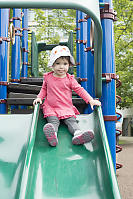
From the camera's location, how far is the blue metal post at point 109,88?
2.66 metres

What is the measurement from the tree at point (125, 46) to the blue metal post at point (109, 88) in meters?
8.18

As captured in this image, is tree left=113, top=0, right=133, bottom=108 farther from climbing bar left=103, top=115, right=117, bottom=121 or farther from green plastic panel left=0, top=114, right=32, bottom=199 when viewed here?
green plastic panel left=0, top=114, right=32, bottom=199

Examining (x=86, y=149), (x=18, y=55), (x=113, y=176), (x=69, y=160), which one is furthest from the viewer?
(x=18, y=55)

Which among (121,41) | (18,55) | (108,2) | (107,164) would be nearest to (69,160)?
(107,164)

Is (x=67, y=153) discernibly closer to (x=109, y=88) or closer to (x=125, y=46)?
(x=109, y=88)

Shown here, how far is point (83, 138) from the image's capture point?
218 cm

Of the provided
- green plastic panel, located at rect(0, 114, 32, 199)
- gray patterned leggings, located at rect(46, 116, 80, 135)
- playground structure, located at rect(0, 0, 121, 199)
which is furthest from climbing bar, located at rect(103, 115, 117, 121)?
green plastic panel, located at rect(0, 114, 32, 199)

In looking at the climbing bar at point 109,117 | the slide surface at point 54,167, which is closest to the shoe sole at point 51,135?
the slide surface at point 54,167

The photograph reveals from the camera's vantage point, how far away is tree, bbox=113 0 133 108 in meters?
10.8

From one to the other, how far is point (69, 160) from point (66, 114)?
0.66 meters

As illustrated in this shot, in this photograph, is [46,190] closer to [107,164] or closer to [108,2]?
[107,164]

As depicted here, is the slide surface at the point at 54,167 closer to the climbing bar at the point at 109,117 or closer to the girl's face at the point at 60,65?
the climbing bar at the point at 109,117

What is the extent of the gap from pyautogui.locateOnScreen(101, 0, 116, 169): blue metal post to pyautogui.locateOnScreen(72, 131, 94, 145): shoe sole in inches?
20.7

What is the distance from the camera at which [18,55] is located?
5703mm
